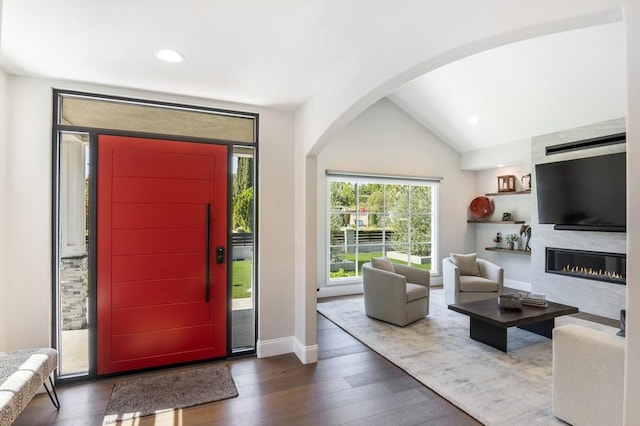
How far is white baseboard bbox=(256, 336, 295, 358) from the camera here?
3303 millimetres

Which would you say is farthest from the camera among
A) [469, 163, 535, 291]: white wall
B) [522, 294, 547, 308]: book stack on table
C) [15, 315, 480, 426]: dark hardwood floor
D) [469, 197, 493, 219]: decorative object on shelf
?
[469, 197, 493, 219]: decorative object on shelf

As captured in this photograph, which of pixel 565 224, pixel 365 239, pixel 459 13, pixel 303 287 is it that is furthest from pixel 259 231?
pixel 565 224

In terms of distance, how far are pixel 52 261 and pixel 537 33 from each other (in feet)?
11.8

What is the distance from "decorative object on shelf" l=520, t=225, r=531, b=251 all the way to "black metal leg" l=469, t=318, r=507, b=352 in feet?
10.3

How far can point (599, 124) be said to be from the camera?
456 cm

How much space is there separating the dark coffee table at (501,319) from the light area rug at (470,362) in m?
0.09

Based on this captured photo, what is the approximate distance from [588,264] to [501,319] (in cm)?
270

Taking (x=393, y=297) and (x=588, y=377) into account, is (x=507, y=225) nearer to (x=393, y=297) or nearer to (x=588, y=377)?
(x=393, y=297)

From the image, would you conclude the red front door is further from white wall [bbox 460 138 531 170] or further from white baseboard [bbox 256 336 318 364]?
white wall [bbox 460 138 531 170]

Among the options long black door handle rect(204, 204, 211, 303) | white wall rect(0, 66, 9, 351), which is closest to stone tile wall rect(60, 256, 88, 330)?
white wall rect(0, 66, 9, 351)

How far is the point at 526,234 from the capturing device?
19.8ft

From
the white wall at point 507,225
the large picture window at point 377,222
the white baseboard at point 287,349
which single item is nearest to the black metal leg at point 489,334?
the white baseboard at point 287,349

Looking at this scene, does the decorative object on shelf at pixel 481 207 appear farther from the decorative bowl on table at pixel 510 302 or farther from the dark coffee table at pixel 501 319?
the decorative bowl on table at pixel 510 302

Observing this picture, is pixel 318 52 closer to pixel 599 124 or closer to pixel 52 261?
pixel 52 261
